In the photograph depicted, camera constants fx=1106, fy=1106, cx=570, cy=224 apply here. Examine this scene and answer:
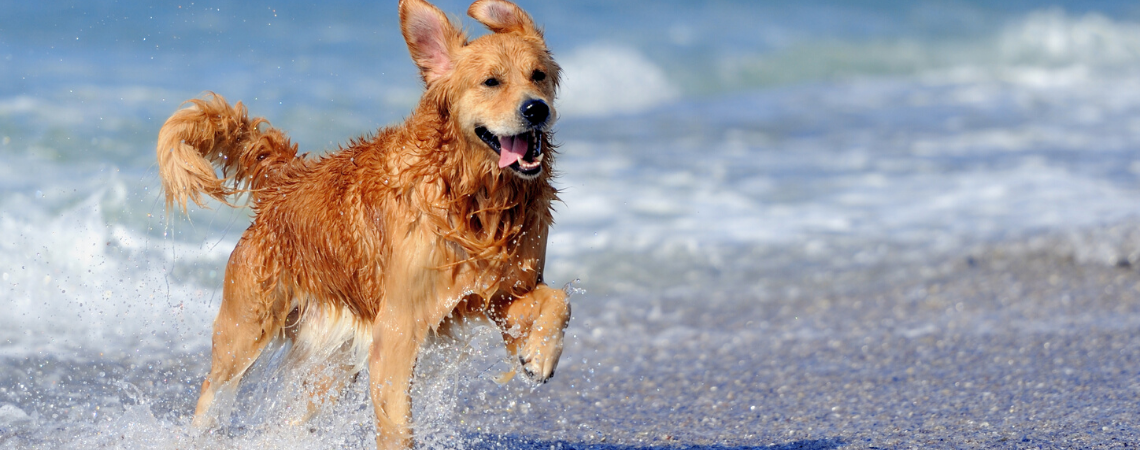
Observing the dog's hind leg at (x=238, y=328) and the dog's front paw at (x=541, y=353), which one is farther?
the dog's hind leg at (x=238, y=328)

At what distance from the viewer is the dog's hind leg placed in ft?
14.2

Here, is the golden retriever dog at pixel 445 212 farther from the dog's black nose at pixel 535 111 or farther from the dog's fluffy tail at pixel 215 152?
the dog's fluffy tail at pixel 215 152

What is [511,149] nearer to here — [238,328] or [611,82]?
[238,328]

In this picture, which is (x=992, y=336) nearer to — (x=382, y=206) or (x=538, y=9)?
(x=382, y=206)

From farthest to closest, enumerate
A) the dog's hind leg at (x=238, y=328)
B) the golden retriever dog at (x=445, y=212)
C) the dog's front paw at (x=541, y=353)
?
the dog's hind leg at (x=238, y=328)
the golden retriever dog at (x=445, y=212)
the dog's front paw at (x=541, y=353)

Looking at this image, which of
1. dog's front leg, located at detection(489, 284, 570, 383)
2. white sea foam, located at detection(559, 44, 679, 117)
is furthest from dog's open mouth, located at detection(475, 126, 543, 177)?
white sea foam, located at detection(559, 44, 679, 117)

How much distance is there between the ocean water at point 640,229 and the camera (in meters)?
4.82

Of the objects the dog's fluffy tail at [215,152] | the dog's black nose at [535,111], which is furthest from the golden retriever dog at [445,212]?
the dog's fluffy tail at [215,152]

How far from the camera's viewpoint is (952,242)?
8.19m

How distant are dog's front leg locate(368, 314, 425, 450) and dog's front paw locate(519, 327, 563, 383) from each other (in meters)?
0.43

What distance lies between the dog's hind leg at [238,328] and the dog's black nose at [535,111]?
4.60ft

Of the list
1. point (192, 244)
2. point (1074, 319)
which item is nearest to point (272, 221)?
point (192, 244)

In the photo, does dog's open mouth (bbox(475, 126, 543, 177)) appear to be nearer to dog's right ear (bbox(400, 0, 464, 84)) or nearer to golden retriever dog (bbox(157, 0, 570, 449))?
golden retriever dog (bbox(157, 0, 570, 449))

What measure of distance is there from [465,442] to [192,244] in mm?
3913
